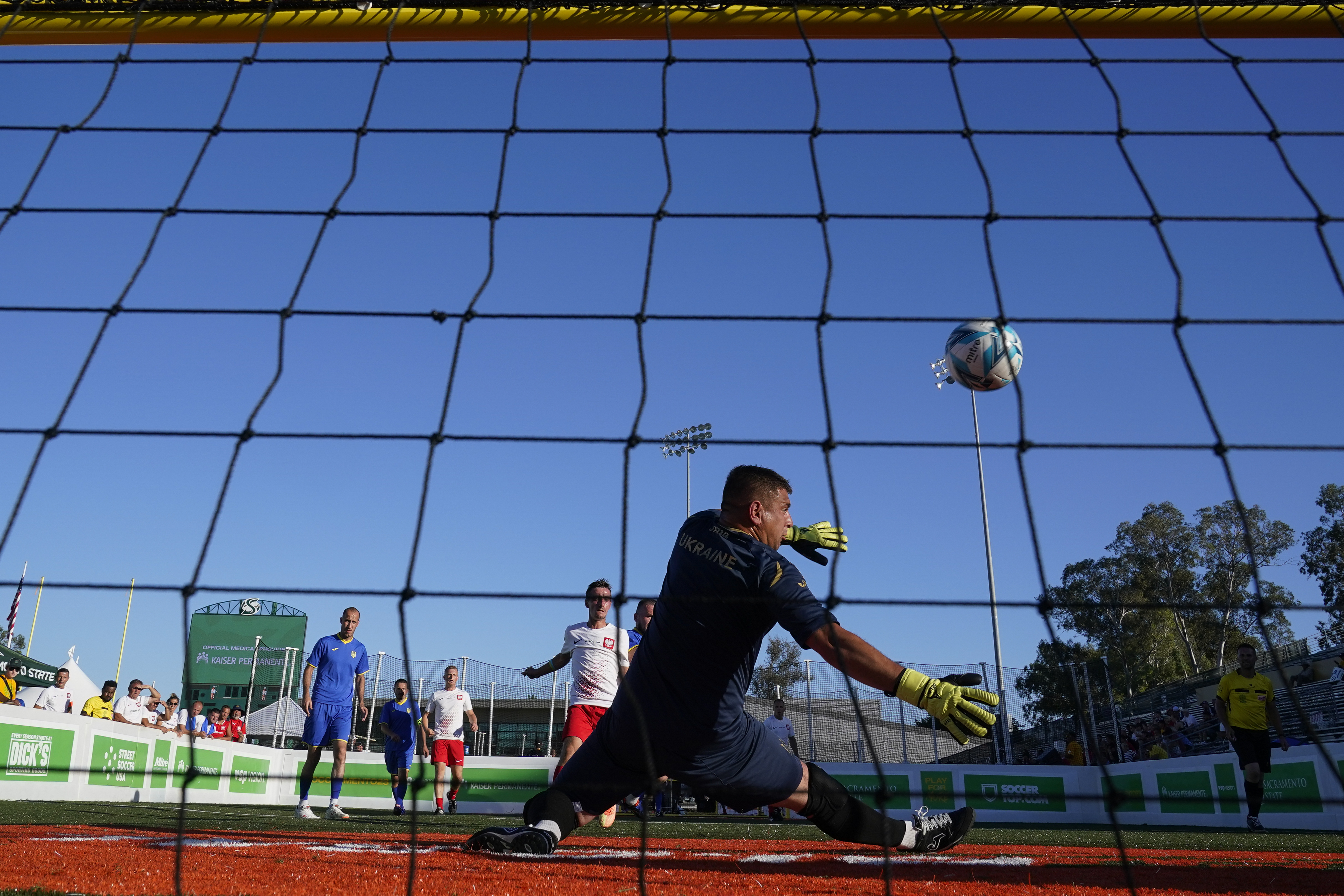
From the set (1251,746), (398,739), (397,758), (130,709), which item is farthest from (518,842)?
(130,709)

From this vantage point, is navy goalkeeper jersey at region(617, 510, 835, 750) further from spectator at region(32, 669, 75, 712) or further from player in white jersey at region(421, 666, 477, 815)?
spectator at region(32, 669, 75, 712)

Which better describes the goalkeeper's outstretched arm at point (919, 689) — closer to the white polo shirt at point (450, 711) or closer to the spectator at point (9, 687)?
the white polo shirt at point (450, 711)

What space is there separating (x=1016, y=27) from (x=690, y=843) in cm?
432

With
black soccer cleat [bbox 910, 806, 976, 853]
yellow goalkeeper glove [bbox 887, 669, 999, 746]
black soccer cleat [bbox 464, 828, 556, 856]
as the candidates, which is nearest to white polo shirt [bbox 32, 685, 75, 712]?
black soccer cleat [bbox 464, 828, 556, 856]

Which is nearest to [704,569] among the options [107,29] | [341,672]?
[107,29]

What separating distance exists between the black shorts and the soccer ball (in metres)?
3.63

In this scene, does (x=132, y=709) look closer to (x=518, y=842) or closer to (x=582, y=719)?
(x=582, y=719)

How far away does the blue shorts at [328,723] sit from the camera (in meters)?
7.33

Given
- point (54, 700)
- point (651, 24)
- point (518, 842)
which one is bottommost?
point (518, 842)

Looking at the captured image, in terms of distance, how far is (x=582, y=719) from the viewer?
20.6ft

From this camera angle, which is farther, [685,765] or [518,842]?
[518,842]

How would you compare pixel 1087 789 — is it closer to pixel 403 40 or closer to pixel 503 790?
pixel 503 790

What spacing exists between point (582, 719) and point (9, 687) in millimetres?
8611

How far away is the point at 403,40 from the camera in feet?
13.1
